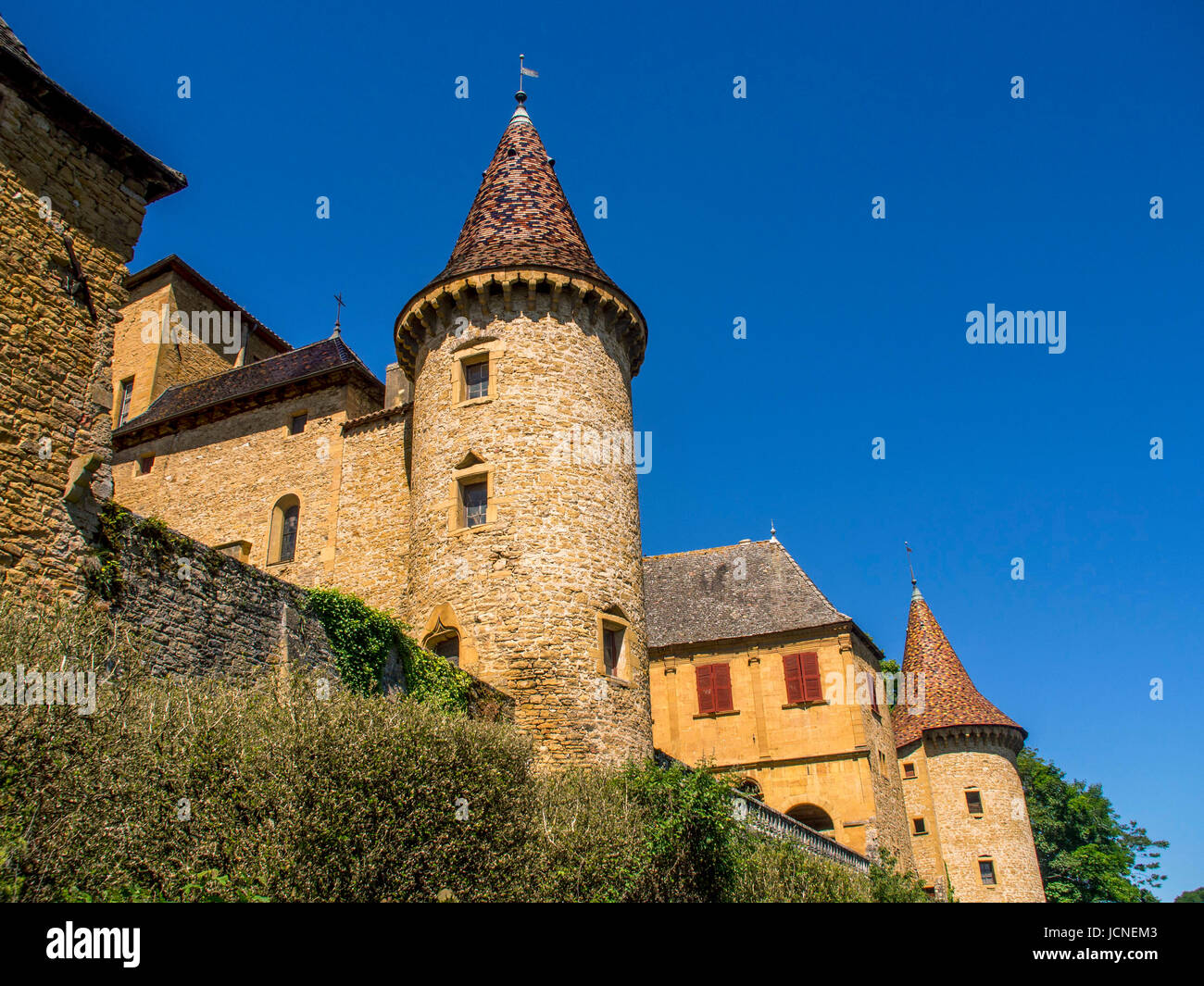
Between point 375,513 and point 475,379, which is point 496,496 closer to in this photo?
point 475,379

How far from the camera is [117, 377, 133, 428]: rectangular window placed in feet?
108

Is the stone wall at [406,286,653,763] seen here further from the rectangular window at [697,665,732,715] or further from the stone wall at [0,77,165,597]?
the rectangular window at [697,665,732,715]

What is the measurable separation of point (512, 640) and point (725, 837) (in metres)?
5.26

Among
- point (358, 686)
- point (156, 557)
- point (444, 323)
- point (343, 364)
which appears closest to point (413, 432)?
point (444, 323)

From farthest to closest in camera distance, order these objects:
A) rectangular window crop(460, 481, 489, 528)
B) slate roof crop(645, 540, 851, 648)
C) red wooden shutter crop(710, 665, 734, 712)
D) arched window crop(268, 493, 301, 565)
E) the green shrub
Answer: slate roof crop(645, 540, 851, 648), red wooden shutter crop(710, 665, 734, 712), arched window crop(268, 493, 301, 565), rectangular window crop(460, 481, 489, 528), the green shrub

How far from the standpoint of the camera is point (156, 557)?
37.2 ft

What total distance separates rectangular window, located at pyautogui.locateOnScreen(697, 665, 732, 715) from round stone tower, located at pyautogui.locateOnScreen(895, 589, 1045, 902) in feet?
35.7

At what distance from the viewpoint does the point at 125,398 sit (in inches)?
1308

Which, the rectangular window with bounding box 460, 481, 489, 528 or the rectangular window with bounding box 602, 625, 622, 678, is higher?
the rectangular window with bounding box 460, 481, 489, 528

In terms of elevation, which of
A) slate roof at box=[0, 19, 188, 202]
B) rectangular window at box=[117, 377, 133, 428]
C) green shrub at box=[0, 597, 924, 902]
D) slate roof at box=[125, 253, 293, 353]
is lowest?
green shrub at box=[0, 597, 924, 902]


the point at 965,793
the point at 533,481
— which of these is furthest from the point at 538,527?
the point at 965,793

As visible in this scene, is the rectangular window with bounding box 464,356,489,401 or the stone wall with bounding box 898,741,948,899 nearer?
the rectangular window with bounding box 464,356,489,401

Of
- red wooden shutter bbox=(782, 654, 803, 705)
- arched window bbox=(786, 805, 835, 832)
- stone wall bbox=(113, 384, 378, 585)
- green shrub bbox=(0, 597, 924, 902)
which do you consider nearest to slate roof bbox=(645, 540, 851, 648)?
red wooden shutter bbox=(782, 654, 803, 705)

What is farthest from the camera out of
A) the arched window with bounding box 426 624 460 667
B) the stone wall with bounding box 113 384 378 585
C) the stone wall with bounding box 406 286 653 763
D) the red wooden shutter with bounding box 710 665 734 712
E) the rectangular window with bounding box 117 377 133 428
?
the rectangular window with bounding box 117 377 133 428
